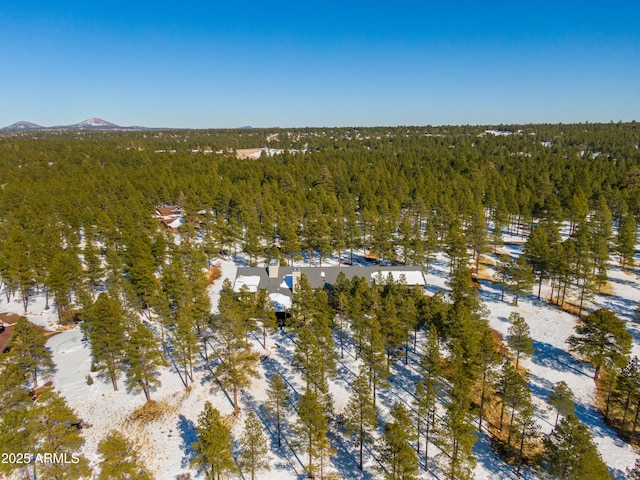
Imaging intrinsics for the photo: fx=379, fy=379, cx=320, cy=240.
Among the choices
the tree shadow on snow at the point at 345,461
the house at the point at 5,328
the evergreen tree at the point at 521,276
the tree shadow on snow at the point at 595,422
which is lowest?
the tree shadow on snow at the point at 345,461

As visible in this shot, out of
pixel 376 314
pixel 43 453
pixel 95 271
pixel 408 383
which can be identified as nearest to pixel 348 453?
pixel 408 383

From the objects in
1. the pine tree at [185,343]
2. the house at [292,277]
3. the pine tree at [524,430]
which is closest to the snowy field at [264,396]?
the pine tree at [185,343]

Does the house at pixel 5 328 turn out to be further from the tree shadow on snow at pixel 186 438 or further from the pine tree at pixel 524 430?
the pine tree at pixel 524 430

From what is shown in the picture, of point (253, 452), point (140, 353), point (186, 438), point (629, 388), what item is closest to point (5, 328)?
point (140, 353)

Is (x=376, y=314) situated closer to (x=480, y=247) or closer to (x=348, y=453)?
(x=348, y=453)

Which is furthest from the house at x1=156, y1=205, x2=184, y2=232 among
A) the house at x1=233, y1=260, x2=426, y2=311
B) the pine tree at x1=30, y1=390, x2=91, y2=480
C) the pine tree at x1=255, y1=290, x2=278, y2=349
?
the pine tree at x1=30, y1=390, x2=91, y2=480

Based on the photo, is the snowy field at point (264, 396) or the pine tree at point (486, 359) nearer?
the snowy field at point (264, 396)
